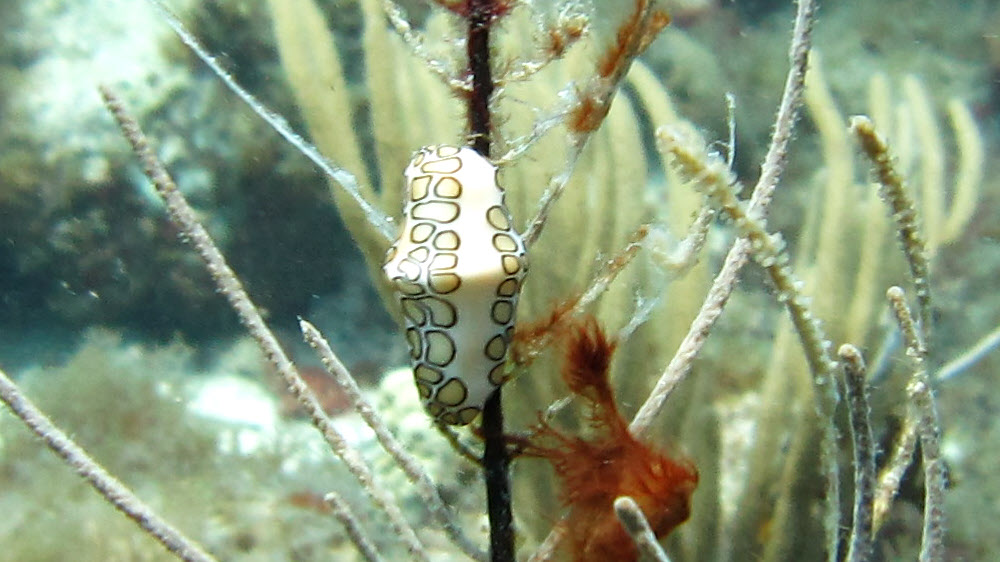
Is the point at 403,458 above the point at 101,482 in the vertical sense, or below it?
above

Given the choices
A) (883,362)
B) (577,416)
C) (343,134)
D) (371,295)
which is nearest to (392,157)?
(343,134)

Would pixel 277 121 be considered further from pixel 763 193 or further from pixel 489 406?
pixel 763 193

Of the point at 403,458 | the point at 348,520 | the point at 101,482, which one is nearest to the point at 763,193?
the point at 403,458

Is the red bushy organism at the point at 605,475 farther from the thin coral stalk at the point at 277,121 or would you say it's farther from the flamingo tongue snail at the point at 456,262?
the thin coral stalk at the point at 277,121

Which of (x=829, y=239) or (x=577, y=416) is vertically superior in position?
(x=829, y=239)

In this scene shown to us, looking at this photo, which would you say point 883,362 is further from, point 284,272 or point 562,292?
point 284,272

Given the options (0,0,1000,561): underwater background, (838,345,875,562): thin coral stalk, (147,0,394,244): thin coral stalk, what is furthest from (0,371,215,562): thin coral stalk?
(838,345,875,562): thin coral stalk
